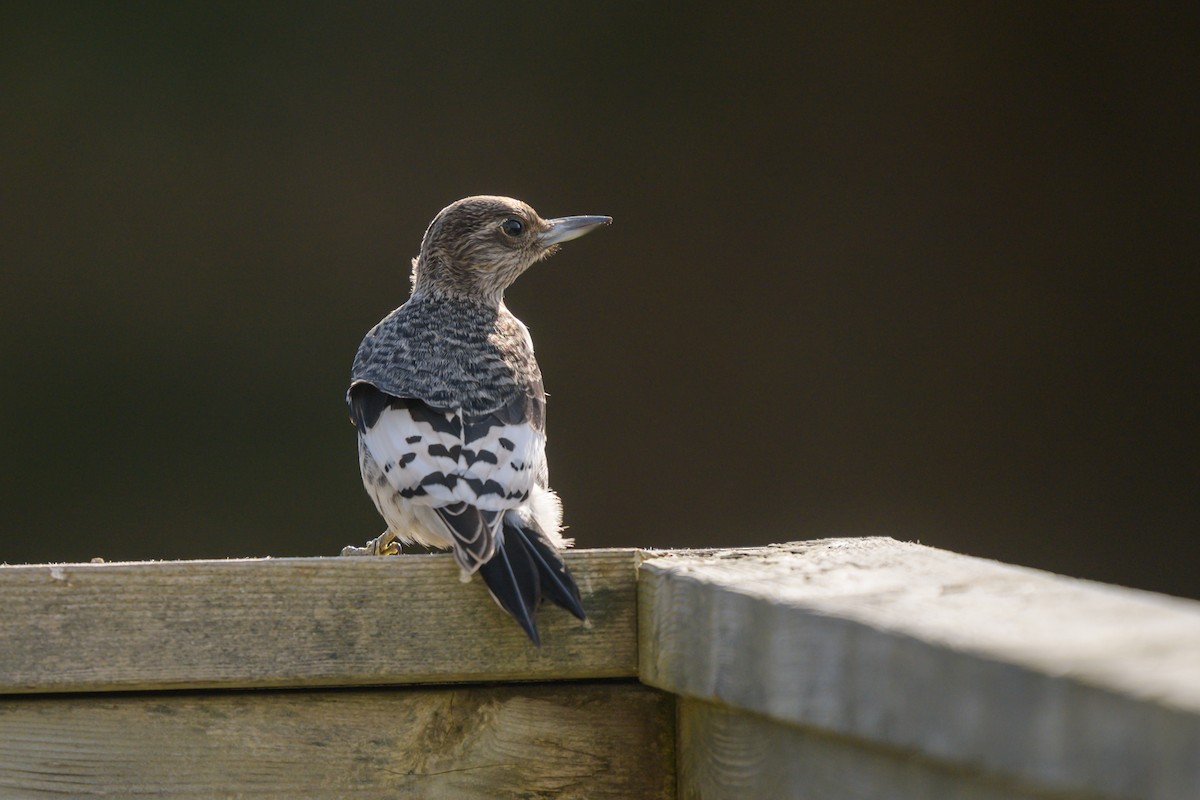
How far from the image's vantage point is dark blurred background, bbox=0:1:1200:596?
552 cm

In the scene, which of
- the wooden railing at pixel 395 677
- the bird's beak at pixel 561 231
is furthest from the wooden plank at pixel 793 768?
the bird's beak at pixel 561 231

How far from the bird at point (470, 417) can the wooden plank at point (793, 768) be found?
0.68ft

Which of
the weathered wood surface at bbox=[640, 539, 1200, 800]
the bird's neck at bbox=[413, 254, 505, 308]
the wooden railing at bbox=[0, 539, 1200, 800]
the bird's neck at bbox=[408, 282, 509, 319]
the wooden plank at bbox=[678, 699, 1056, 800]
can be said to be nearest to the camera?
the weathered wood surface at bbox=[640, 539, 1200, 800]

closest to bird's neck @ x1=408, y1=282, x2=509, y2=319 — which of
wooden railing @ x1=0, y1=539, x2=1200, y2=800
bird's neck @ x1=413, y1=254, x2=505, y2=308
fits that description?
bird's neck @ x1=413, y1=254, x2=505, y2=308

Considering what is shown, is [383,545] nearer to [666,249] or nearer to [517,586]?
[517,586]

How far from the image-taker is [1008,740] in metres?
1.02

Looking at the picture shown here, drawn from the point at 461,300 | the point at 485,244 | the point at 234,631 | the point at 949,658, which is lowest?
the point at 234,631

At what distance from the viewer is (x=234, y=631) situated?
1678 mm

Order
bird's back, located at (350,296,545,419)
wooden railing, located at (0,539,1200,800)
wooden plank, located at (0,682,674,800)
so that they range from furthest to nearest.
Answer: bird's back, located at (350,296,545,419) < wooden plank, located at (0,682,674,800) < wooden railing, located at (0,539,1200,800)

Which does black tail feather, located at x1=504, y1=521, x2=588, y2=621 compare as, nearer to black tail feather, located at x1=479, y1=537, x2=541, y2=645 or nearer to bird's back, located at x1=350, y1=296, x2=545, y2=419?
black tail feather, located at x1=479, y1=537, x2=541, y2=645

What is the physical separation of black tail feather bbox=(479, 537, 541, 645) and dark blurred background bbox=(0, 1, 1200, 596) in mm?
3806

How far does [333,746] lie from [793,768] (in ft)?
1.88

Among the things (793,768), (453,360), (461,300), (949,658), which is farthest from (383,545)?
(949,658)

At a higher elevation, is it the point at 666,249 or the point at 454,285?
the point at 666,249
